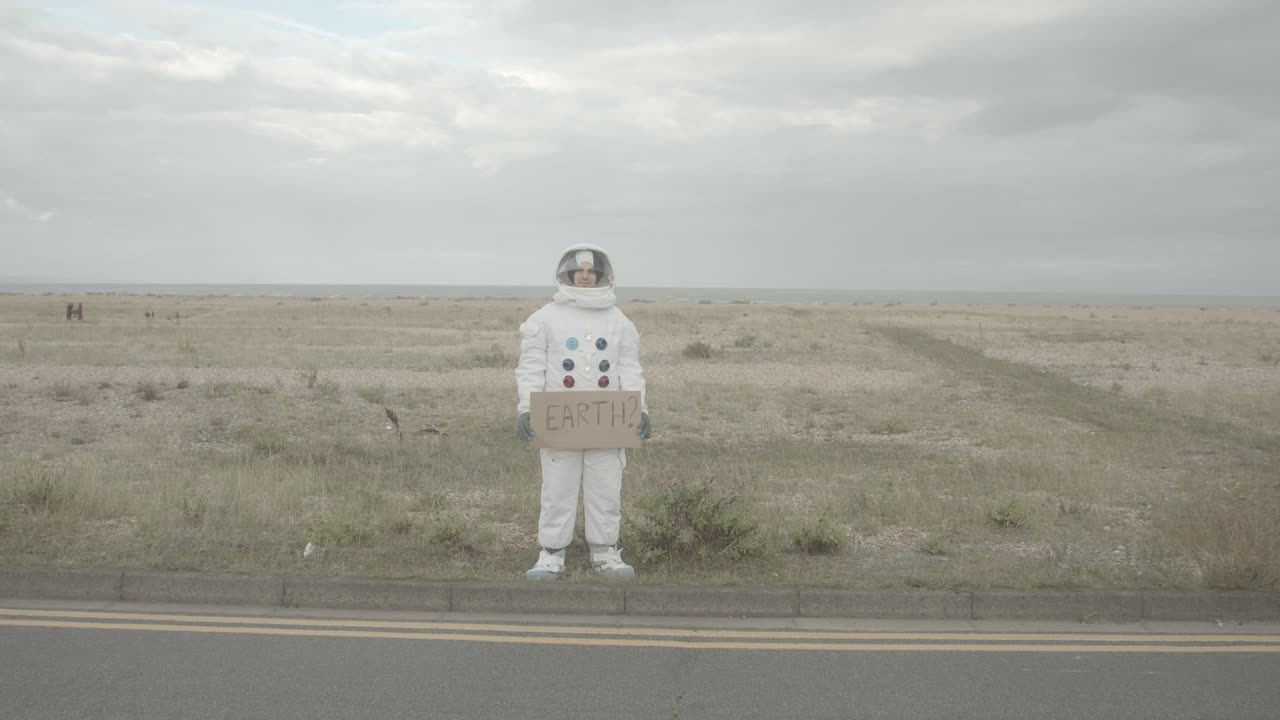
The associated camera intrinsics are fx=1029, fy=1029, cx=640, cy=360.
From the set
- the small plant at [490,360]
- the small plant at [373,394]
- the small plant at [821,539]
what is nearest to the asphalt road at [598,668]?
the small plant at [821,539]

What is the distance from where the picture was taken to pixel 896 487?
1016 centimetres

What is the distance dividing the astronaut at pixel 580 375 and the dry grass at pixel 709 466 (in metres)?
0.37

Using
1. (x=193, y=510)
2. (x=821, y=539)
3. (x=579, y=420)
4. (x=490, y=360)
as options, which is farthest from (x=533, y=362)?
(x=490, y=360)

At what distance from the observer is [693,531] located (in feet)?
22.4

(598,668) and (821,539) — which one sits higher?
(821,539)

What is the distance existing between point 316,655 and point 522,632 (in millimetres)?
1083

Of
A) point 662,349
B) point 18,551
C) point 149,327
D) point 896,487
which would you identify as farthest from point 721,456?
point 149,327

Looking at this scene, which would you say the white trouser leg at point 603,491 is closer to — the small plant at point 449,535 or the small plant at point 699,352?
the small plant at point 449,535

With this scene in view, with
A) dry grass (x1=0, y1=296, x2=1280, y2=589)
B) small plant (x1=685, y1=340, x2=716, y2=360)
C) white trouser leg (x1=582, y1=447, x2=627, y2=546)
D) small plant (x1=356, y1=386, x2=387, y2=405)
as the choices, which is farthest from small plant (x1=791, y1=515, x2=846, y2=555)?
small plant (x1=685, y1=340, x2=716, y2=360)

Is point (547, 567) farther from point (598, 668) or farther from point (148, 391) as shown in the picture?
point (148, 391)

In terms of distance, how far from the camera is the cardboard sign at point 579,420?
249 inches

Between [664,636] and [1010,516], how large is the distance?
148 inches

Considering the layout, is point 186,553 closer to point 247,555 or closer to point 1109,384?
point 247,555

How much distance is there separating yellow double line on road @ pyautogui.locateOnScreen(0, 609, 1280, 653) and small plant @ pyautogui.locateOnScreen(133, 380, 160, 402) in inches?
504
